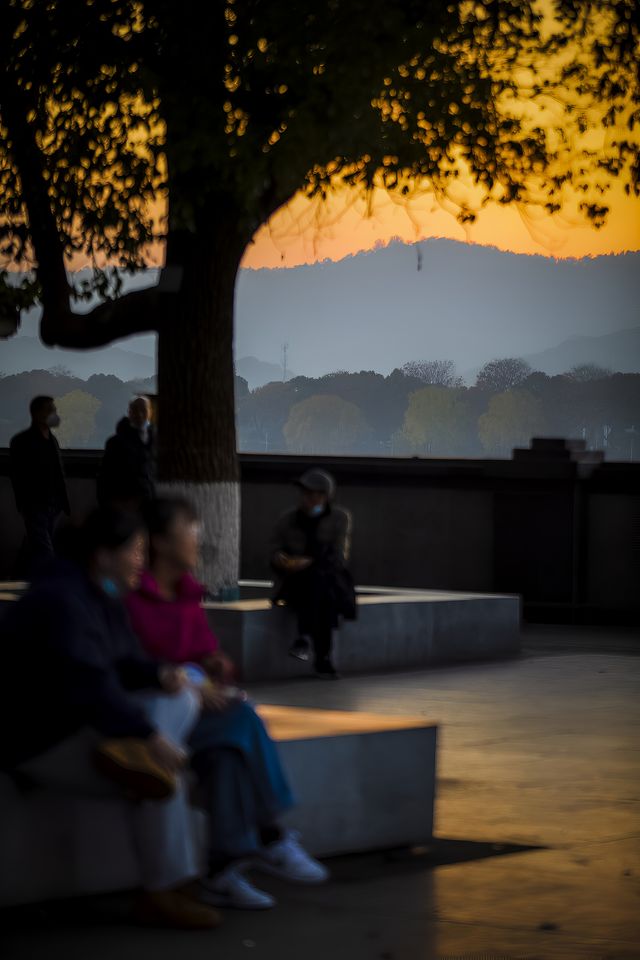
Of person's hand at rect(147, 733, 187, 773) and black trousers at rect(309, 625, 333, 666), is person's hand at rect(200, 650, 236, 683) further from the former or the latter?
black trousers at rect(309, 625, 333, 666)

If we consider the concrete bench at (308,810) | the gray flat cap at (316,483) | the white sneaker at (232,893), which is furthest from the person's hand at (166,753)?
the gray flat cap at (316,483)

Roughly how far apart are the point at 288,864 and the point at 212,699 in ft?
2.03

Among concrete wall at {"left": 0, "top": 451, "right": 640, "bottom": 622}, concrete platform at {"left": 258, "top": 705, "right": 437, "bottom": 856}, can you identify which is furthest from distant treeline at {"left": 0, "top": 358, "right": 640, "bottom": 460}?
concrete platform at {"left": 258, "top": 705, "right": 437, "bottom": 856}

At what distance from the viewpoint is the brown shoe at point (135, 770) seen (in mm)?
5742

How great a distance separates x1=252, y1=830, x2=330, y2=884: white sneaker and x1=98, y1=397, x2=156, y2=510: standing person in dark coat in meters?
9.54

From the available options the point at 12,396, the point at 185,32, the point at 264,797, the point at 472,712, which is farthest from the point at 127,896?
the point at 12,396

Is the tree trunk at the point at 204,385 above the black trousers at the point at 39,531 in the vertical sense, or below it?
above

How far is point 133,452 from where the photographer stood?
15938 mm

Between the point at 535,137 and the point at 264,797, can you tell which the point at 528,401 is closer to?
the point at 535,137

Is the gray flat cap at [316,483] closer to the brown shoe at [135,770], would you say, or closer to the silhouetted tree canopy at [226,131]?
the silhouetted tree canopy at [226,131]

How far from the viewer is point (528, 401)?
1856cm

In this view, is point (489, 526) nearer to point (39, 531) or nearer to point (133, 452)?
point (133, 452)

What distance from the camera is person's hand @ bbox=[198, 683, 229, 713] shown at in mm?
6215

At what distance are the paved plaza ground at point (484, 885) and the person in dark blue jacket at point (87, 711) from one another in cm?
22
